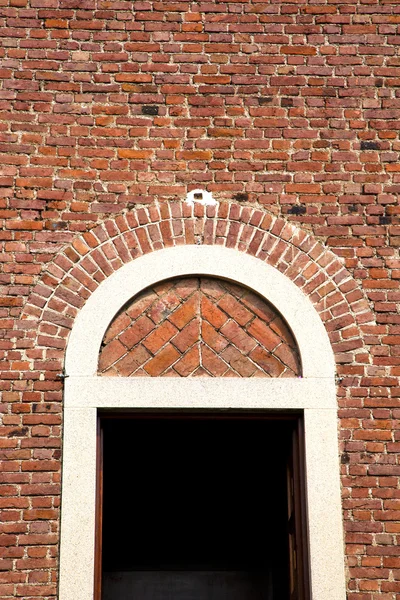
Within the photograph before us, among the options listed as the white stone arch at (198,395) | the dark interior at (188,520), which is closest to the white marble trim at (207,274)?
the white stone arch at (198,395)

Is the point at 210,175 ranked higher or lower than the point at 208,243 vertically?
higher

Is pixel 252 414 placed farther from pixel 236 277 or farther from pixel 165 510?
pixel 165 510

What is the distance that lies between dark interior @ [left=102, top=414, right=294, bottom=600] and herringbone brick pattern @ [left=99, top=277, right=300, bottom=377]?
3.47 meters

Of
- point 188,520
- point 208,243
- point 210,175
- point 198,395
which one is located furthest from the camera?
point 188,520

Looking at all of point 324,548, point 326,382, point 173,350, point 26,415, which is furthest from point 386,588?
point 26,415

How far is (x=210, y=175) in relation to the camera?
5.97 metres

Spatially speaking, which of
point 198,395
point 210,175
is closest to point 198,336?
point 198,395

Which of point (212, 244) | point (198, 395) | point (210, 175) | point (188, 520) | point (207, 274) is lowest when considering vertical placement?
point (188, 520)

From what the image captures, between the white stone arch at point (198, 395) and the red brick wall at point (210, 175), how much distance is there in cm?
9

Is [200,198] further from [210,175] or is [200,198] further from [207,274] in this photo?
[207,274]

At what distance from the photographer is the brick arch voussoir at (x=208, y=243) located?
5660 millimetres

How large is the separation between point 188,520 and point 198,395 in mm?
4369

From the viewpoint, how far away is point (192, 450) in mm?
9297

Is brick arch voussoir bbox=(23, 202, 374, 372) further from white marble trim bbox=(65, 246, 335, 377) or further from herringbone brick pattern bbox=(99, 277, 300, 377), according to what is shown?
herringbone brick pattern bbox=(99, 277, 300, 377)
